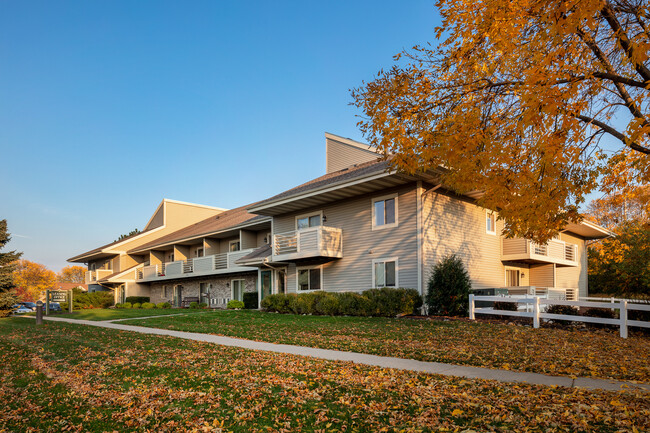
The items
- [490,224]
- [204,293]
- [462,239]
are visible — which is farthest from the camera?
[204,293]

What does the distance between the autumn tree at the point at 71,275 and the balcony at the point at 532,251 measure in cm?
10650

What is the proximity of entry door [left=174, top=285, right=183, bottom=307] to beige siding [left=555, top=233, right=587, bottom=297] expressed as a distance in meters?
26.3

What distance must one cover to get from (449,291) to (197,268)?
2048 cm

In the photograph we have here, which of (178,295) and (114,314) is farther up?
(114,314)

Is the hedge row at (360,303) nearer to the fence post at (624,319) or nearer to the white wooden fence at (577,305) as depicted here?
the white wooden fence at (577,305)

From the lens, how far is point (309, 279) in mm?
23844

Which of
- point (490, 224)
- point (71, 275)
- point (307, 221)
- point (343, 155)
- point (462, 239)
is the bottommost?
point (71, 275)

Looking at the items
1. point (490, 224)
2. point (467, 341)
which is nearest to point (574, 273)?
point (490, 224)

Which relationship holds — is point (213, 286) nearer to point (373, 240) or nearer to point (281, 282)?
point (281, 282)

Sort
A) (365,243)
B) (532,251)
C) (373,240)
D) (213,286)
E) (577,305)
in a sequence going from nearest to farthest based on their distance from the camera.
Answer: (577,305) → (373,240) → (365,243) → (532,251) → (213,286)

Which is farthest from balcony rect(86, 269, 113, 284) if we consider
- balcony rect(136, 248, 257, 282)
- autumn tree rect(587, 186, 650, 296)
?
autumn tree rect(587, 186, 650, 296)

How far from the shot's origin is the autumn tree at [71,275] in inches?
4315

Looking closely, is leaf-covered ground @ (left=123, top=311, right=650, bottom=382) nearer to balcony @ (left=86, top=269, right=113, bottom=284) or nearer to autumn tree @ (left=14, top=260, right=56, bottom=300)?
balcony @ (left=86, top=269, right=113, bottom=284)

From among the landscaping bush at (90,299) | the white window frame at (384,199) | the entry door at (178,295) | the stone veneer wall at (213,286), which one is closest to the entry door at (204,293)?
the stone veneer wall at (213,286)
